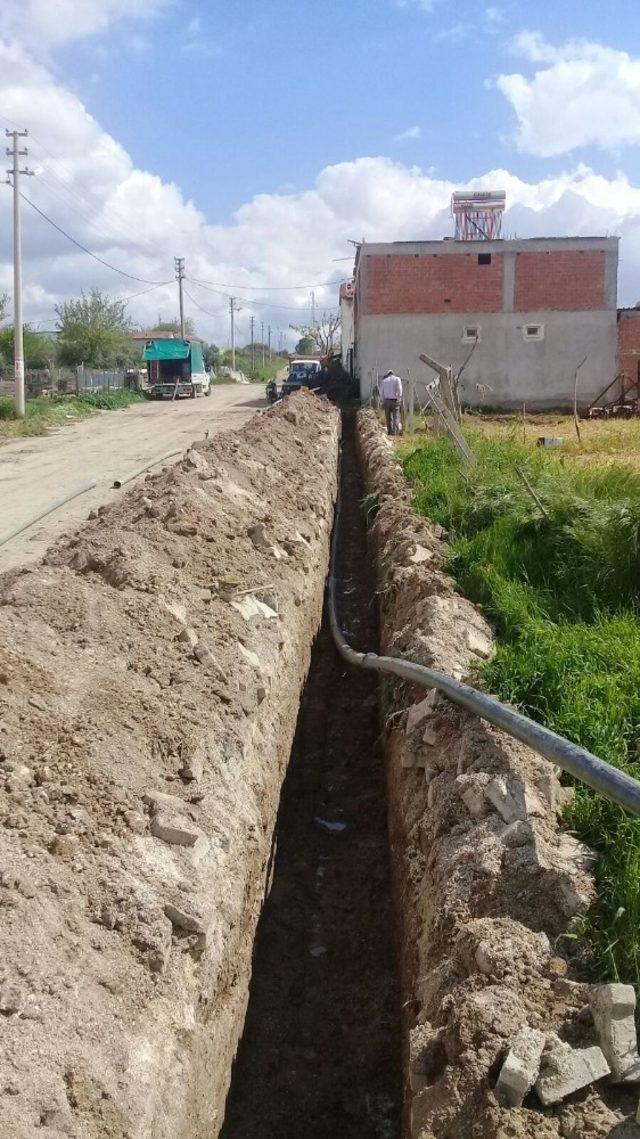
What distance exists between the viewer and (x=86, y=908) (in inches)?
122

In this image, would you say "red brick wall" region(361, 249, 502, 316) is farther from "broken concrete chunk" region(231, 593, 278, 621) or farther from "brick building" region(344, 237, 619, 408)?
"broken concrete chunk" region(231, 593, 278, 621)

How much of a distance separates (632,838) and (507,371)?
90.2 feet

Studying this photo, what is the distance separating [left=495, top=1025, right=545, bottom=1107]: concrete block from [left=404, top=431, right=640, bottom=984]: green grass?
0.42m

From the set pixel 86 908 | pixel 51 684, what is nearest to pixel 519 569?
pixel 51 684

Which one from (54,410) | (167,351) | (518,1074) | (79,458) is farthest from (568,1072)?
(167,351)

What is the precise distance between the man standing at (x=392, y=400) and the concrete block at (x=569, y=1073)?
17.9 m

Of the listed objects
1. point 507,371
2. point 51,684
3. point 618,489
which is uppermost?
point 507,371

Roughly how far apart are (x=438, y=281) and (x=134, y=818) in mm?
27935

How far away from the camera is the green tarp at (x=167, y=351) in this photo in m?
40.4

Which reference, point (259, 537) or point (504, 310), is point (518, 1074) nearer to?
point (259, 537)

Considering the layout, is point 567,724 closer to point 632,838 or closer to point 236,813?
point 632,838

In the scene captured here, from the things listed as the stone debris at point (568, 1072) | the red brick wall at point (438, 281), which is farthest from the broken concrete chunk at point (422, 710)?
the red brick wall at point (438, 281)

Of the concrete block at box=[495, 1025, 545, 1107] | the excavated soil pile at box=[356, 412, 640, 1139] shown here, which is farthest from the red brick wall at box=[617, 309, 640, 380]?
the concrete block at box=[495, 1025, 545, 1107]

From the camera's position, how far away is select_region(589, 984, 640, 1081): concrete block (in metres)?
2.57
